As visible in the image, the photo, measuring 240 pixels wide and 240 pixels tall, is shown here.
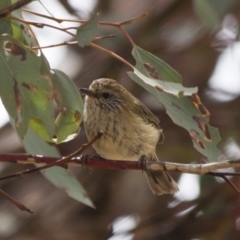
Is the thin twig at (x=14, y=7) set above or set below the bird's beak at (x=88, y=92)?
above

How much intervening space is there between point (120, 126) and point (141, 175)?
1369 millimetres

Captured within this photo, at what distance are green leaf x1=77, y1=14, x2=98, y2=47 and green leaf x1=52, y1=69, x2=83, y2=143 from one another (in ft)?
1.22

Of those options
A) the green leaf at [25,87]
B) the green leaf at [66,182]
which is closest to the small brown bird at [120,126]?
the green leaf at [66,182]

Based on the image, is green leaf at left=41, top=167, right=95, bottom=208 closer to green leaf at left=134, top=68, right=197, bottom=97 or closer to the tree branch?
the tree branch

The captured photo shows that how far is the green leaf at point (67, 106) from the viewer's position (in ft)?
9.28

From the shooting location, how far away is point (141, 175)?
5.42 meters

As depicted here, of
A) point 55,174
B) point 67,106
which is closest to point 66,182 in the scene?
point 55,174

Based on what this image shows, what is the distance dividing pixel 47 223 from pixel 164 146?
1.14 meters

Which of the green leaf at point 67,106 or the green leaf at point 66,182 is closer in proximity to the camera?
the green leaf at point 67,106

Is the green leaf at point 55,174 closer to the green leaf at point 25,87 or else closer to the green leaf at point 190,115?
the green leaf at point 25,87

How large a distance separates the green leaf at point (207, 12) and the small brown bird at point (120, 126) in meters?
1.11

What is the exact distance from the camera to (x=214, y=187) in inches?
195

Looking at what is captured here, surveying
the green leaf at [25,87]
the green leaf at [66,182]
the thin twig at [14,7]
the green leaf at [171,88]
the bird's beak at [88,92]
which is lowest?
the bird's beak at [88,92]

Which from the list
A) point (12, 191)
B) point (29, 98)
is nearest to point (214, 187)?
point (12, 191)
